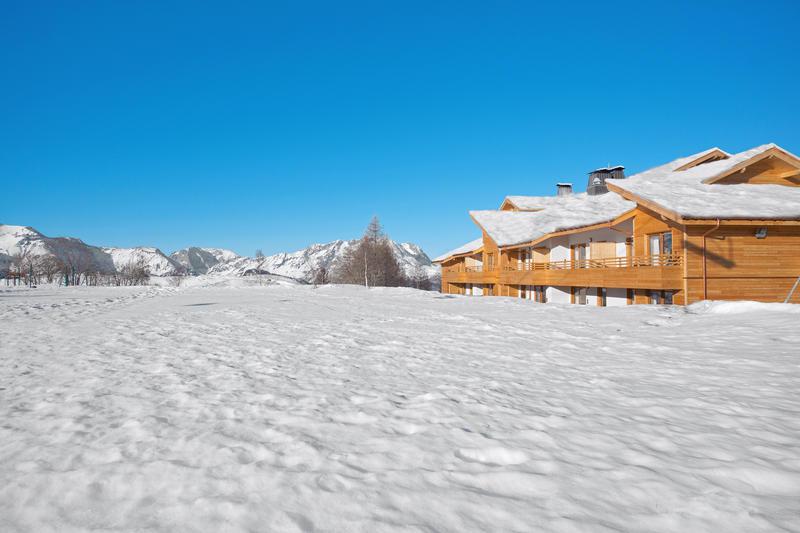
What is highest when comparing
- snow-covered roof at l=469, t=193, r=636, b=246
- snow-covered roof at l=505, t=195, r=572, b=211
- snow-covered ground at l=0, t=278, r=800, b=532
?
snow-covered roof at l=505, t=195, r=572, b=211

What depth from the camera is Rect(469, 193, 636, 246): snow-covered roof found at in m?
28.1

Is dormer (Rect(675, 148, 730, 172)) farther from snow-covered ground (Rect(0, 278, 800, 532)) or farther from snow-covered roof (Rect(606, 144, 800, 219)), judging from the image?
snow-covered ground (Rect(0, 278, 800, 532))

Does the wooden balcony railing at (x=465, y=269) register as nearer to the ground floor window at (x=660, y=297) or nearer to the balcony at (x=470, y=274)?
the balcony at (x=470, y=274)

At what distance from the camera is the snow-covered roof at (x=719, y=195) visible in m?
16.3

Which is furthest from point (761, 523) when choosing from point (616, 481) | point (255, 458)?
point (255, 458)

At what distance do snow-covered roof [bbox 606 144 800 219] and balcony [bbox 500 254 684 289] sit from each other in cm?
227

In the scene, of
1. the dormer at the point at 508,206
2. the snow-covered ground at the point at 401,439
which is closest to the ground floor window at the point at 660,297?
the snow-covered ground at the point at 401,439

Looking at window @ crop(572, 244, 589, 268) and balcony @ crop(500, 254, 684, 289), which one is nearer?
balcony @ crop(500, 254, 684, 289)

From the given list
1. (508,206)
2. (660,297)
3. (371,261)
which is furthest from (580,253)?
(371,261)

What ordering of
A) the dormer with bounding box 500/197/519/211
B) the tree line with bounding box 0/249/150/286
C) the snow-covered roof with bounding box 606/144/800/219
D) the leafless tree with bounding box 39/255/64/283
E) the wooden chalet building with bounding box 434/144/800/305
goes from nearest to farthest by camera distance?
the snow-covered roof with bounding box 606/144/800/219 < the wooden chalet building with bounding box 434/144/800/305 < the dormer with bounding box 500/197/519/211 < the tree line with bounding box 0/249/150/286 < the leafless tree with bounding box 39/255/64/283

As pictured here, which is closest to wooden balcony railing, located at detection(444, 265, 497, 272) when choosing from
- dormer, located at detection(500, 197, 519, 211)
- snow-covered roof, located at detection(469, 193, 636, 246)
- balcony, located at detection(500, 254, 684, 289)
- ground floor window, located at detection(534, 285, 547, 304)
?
snow-covered roof, located at detection(469, 193, 636, 246)

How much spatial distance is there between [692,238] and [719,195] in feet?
12.9

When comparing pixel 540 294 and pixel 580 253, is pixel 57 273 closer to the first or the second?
pixel 540 294

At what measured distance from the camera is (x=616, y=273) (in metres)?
20.3
